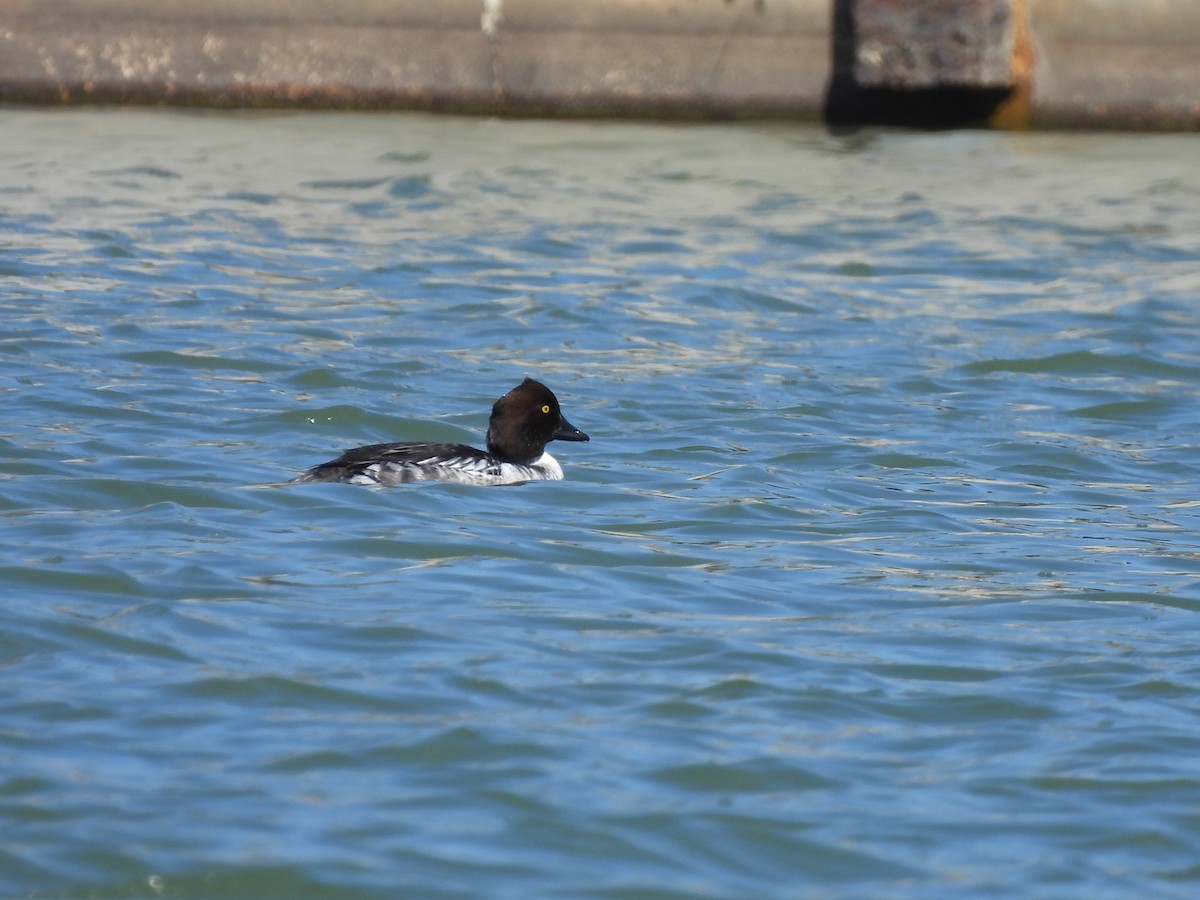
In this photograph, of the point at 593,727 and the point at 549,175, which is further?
the point at 549,175

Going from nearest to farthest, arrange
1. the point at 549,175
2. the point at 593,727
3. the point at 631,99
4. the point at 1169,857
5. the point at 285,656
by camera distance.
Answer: the point at 1169,857 < the point at 593,727 < the point at 285,656 < the point at 549,175 < the point at 631,99

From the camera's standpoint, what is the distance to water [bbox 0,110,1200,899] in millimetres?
4703

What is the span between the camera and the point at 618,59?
16484 millimetres

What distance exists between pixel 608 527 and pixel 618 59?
30.6 feet

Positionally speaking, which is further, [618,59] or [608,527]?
[618,59]

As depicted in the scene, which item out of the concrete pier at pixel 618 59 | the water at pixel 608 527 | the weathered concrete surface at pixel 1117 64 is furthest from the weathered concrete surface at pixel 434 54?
the weathered concrete surface at pixel 1117 64

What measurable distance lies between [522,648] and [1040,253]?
854 centimetres

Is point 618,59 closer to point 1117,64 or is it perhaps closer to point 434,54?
point 434,54

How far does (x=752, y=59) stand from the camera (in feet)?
53.8

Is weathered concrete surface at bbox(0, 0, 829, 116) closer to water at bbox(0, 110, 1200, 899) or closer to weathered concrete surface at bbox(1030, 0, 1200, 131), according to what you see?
water at bbox(0, 110, 1200, 899)

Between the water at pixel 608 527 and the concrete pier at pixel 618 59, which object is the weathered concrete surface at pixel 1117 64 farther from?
the water at pixel 608 527

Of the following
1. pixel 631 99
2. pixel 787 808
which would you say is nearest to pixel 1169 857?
pixel 787 808

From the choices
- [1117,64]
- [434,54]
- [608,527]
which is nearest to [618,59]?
[434,54]

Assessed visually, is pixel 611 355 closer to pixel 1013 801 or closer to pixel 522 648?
pixel 522 648
